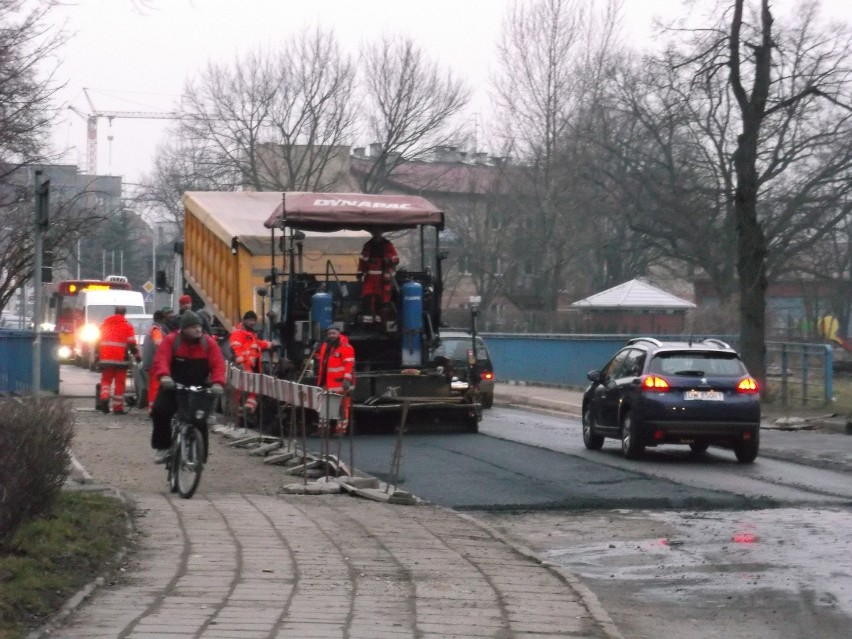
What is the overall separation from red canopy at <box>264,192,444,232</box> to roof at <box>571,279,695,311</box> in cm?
3037

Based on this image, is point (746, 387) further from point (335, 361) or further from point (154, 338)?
point (154, 338)

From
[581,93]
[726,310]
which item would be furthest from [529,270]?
[726,310]

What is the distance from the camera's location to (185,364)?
12781 mm

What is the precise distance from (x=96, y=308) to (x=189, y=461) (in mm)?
33571

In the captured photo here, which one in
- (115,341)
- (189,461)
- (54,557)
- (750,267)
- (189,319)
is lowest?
(54,557)

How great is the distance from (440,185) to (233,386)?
43286 mm

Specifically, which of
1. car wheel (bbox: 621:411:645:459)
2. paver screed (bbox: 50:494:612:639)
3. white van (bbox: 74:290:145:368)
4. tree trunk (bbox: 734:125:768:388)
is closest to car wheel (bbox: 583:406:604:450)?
car wheel (bbox: 621:411:645:459)

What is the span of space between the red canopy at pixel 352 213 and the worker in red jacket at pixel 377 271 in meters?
0.28

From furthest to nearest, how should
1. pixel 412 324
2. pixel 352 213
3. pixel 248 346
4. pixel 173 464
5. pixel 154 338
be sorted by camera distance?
pixel 154 338 → pixel 248 346 → pixel 412 324 → pixel 352 213 → pixel 173 464

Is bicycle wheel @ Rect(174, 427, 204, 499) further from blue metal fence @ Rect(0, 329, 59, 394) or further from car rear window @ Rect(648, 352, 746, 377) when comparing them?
blue metal fence @ Rect(0, 329, 59, 394)

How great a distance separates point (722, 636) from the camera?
7.30 m

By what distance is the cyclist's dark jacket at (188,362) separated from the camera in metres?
12.7

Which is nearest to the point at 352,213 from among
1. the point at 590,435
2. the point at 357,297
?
the point at 357,297

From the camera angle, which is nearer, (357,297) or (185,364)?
(185,364)
